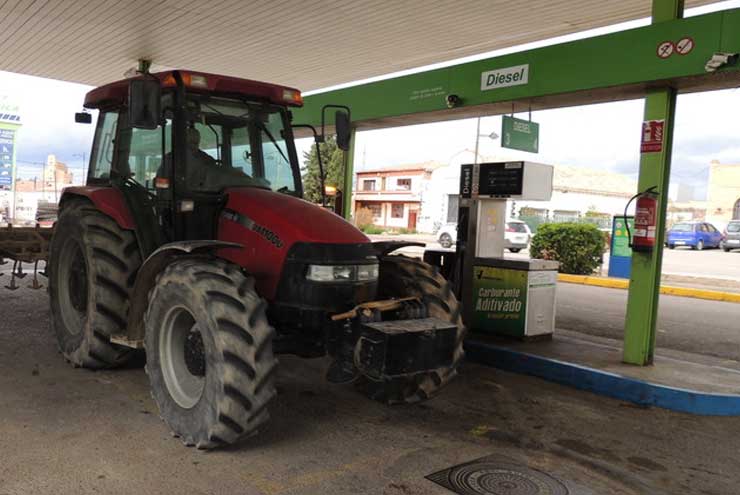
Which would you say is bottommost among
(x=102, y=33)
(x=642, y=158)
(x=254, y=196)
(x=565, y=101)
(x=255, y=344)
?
(x=255, y=344)

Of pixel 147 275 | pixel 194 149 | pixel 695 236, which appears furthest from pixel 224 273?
pixel 695 236

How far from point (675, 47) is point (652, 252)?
1.81 meters

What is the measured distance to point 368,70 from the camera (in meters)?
10.9

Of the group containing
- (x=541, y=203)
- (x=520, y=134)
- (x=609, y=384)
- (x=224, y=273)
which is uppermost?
(x=541, y=203)

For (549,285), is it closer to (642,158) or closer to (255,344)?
(642,158)

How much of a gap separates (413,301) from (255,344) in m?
1.39

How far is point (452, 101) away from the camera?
22.3ft

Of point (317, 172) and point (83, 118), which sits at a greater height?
point (83, 118)

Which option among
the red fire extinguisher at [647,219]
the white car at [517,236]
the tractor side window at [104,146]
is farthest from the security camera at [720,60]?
the white car at [517,236]

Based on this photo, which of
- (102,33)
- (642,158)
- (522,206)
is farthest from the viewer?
(522,206)

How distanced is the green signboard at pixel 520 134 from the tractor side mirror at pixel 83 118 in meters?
4.39

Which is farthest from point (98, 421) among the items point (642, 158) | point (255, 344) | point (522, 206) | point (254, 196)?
point (522, 206)

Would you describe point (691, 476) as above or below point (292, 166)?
below

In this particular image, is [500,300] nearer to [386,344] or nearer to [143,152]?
[386,344]
